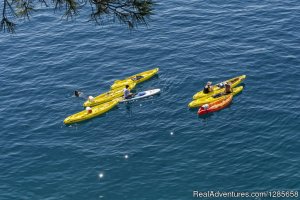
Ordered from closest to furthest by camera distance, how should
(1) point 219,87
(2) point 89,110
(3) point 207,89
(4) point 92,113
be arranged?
(2) point 89,110, (4) point 92,113, (3) point 207,89, (1) point 219,87

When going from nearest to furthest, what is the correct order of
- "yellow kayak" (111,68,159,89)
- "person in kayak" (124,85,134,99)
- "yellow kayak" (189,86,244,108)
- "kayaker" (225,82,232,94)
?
"yellow kayak" (189,86,244,108) → "kayaker" (225,82,232,94) → "person in kayak" (124,85,134,99) → "yellow kayak" (111,68,159,89)

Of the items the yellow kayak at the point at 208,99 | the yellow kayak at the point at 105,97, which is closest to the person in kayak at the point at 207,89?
the yellow kayak at the point at 208,99

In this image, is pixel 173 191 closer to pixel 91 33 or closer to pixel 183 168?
pixel 183 168

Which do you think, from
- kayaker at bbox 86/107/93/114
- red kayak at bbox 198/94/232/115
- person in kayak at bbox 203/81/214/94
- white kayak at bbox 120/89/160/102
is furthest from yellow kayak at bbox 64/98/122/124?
red kayak at bbox 198/94/232/115

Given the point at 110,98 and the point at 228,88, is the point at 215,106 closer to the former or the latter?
the point at 228,88

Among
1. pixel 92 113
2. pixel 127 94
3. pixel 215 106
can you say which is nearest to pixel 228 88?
pixel 215 106

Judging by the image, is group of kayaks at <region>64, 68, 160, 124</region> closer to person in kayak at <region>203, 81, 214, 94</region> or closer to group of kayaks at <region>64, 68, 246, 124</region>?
group of kayaks at <region>64, 68, 246, 124</region>

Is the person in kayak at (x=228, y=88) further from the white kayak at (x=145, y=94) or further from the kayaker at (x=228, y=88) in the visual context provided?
the white kayak at (x=145, y=94)
